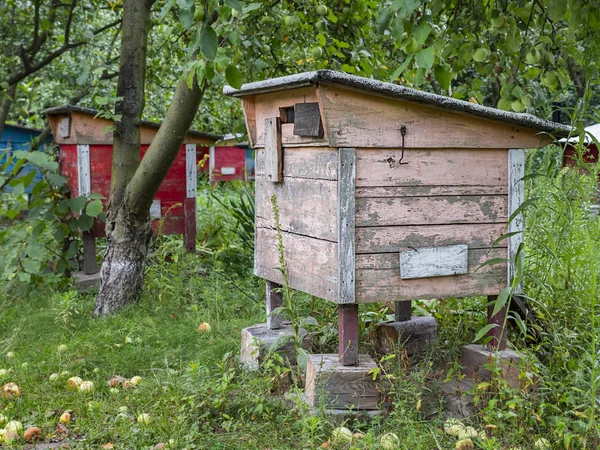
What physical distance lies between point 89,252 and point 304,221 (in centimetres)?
333

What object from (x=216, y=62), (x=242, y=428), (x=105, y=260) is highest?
(x=216, y=62)

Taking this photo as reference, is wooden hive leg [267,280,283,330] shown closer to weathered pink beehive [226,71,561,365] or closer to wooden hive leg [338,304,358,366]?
weathered pink beehive [226,71,561,365]

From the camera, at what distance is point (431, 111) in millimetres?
3223

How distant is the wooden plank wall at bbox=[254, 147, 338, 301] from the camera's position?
317 centimetres

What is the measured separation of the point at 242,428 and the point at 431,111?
1683 millimetres

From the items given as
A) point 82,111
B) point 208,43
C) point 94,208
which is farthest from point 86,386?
point 82,111

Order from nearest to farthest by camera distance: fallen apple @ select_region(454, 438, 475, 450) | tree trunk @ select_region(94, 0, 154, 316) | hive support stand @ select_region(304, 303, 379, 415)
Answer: fallen apple @ select_region(454, 438, 475, 450)
hive support stand @ select_region(304, 303, 379, 415)
tree trunk @ select_region(94, 0, 154, 316)

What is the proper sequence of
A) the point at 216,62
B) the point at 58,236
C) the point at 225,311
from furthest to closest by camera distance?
the point at 58,236 < the point at 225,311 < the point at 216,62

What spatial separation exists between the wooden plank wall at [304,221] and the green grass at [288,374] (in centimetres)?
45

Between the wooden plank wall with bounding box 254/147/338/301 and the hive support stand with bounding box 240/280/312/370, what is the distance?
186 mm

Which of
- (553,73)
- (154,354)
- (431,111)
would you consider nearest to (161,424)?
(154,354)

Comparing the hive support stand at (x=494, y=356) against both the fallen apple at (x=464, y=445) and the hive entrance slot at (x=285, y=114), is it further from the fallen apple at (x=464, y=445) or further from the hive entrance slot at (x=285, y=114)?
the hive entrance slot at (x=285, y=114)

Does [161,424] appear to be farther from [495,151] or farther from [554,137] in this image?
[554,137]

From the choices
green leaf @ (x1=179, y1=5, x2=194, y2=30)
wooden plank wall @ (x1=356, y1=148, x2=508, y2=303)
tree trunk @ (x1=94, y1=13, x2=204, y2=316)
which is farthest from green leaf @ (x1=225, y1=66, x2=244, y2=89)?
tree trunk @ (x1=94, y1=13, x2=204, y2=316)
